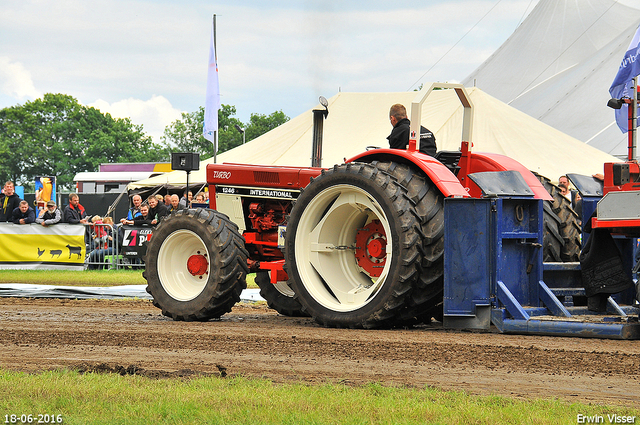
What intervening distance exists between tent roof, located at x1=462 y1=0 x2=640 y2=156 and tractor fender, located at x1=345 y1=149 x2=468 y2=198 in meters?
22.6

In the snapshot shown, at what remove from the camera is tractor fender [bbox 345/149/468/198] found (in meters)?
6.70

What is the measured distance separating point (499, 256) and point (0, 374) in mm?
3890

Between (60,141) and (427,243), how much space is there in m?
77.5

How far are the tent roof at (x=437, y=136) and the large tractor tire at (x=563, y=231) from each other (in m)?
12.2

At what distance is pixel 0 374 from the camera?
183 inches

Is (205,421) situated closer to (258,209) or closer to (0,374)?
(0,374)

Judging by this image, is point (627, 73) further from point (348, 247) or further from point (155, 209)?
point (155, 209)

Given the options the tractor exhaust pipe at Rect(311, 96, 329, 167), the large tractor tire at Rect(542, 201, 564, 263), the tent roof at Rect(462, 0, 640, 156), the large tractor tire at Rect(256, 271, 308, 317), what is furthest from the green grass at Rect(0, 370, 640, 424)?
the tent roof at Rect(462, 0, 640, 156)

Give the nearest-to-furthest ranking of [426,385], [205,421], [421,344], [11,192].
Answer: [205,421] → [426,385] → [421,344] → [11,192]

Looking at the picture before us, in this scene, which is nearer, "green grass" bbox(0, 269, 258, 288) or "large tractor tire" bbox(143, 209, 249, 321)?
"large tractor tire" bbox(143, 209, 249, 321)

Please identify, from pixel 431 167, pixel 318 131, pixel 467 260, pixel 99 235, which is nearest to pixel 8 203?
pixel 99 235

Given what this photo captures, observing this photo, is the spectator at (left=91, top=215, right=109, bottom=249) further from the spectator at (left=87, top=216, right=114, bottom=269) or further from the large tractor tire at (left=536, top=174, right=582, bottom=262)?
the large tractor tire at (left=536, top=174, right=582, bottom=262)

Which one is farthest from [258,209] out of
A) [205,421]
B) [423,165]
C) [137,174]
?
[137,174]

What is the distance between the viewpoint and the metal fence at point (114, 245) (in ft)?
54.5
